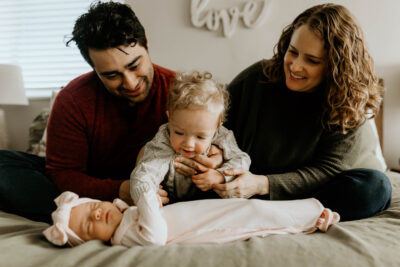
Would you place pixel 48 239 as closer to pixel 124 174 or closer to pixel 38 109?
pixel 124 174

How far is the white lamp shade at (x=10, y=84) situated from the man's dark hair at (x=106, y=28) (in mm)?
1678

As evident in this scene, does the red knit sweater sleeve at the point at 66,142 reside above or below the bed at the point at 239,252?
above

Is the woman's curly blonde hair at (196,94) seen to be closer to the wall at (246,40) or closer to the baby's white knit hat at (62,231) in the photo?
the baby's white knit hat at (62,231)

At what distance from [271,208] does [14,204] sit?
41.7 inches

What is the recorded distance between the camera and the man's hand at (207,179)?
106 centimetres

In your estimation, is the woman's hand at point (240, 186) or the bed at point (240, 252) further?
the woman's hand at point (240, 186)

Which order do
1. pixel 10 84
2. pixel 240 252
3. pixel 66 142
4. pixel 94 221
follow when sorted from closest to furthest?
pixel 240 252, pixel 94 221, pixel 66 142, pixel 10 84

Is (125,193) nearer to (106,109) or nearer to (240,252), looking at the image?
(106,109)

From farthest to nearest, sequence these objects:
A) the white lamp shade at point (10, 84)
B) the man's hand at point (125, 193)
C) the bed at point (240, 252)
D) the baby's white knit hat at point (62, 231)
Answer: the white lamp shade at point (10, 84) < the man's hand at point (125, 193) < the baby's white knit hat at point (62, 231) < the bed at point (240, 252)

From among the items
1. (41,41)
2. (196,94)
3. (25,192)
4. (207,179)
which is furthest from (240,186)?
(41,41)

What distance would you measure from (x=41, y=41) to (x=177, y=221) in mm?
2794

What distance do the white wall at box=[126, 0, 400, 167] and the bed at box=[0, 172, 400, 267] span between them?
5.56ft

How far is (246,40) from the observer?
2279mm

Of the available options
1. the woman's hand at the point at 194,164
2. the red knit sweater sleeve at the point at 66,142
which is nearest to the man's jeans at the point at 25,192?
the red knit sweater sleeve at the point at 66,142
